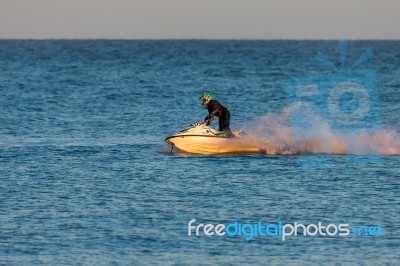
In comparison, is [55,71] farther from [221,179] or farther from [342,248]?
[342,248]

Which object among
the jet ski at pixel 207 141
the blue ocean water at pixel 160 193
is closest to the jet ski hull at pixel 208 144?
the jet ski at pixel 207 141

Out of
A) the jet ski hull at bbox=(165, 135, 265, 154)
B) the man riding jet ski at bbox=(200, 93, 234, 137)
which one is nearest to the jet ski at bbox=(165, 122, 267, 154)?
the jet ski hull at bbox=(165, 135, 265, 154)

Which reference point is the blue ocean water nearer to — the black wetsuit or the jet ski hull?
the jet ski hull

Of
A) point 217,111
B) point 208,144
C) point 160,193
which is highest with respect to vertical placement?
point 217,111

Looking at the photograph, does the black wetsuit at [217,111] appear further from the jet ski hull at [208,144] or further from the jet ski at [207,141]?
the jet ski hull at [208,144]

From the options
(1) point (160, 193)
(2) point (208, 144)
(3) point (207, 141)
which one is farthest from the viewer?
(2) point (208, 144)

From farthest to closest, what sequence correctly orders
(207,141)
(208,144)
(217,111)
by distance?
(208,144)
(207,141)
(217,111)

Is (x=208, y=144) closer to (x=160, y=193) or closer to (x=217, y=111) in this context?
(x=217, y=111)

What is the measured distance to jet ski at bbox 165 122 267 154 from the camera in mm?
38938

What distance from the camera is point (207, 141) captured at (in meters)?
39.3

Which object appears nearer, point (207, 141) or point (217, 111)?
point (217, 111)

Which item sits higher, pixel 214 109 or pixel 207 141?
pixel 214 109

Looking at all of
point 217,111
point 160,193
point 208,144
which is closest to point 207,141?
point 208,144

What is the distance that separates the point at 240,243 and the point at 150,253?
7.21 ft
